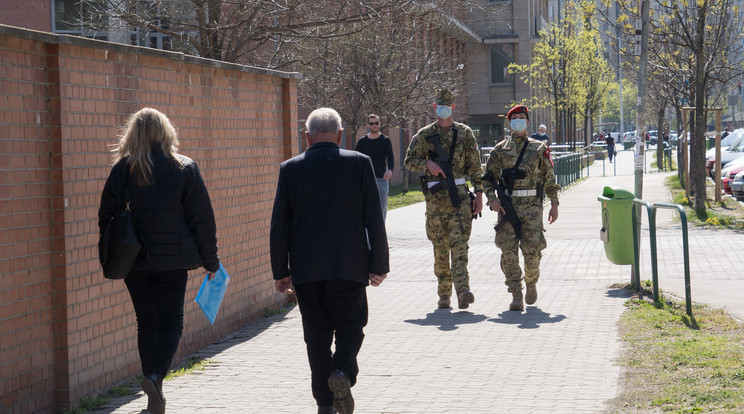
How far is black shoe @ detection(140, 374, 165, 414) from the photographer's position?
5.56 metres

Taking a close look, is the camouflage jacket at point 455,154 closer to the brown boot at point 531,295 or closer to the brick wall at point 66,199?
the brown boot at point 531,295

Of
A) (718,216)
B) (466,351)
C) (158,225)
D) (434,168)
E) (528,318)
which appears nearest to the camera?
(158,225)

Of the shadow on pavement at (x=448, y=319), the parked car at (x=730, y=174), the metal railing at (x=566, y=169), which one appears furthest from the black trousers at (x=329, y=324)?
the metal railing at (x=566, y=169)

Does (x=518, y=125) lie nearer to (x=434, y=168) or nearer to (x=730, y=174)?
(x=434, y=168)

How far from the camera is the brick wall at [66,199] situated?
5531 mm

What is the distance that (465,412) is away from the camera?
5.90 meters

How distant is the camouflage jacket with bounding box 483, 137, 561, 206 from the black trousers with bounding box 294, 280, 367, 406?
165 inches

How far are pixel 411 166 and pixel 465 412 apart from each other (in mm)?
4024

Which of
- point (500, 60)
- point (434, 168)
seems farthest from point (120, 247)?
point (500, 60)

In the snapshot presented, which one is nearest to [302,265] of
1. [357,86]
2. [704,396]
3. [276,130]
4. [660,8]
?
[704,396]

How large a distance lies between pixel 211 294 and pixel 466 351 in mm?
2339

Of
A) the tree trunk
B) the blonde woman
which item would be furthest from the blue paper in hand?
the tree trunk

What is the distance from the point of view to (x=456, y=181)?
9531mm

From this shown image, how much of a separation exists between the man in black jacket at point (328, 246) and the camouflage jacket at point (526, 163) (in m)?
4.14
